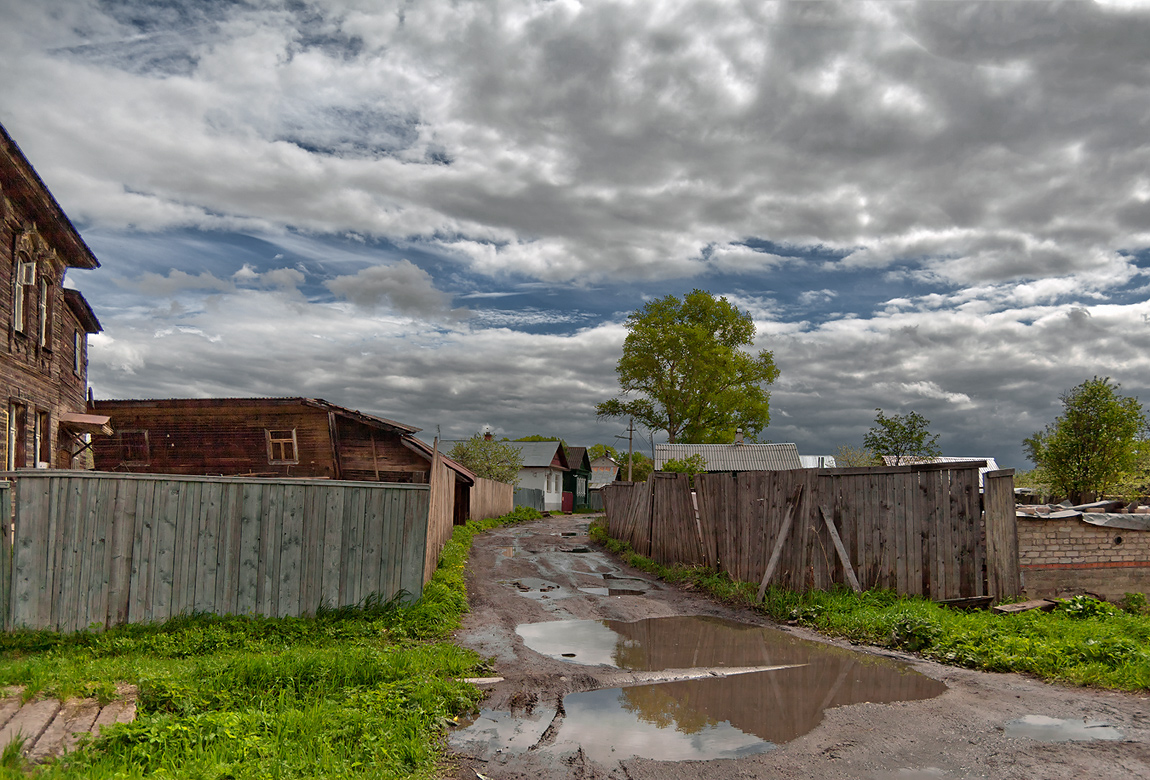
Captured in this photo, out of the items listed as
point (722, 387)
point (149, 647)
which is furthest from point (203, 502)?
point (722, 387)

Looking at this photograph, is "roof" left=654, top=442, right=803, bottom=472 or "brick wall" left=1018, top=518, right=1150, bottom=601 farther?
"roof" left=654, top=442, right=803, bottom=472

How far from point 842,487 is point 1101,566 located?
3739 mm

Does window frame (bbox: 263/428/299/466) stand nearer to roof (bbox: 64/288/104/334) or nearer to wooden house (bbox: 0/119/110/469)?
wooden house (bbox: 0/119/110/469)

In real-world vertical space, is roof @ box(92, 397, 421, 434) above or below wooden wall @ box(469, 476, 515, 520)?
above

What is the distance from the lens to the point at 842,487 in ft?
32.5

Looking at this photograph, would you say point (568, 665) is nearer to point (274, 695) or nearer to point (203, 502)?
point (274, 695)

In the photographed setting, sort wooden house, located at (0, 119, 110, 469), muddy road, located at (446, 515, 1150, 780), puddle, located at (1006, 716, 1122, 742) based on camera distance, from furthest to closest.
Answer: wooden house, located at (0, 119, 110, 469), puddle, located at (1006, 716, 1122, 742), muddy road, located at (446, 515, 1150, 780)

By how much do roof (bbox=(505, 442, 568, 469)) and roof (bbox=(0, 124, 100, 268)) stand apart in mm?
36217

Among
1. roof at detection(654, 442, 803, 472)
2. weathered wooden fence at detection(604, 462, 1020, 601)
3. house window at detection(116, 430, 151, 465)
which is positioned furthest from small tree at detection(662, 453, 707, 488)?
weathered wooden fence at detection(604, 462, 1020, 601)

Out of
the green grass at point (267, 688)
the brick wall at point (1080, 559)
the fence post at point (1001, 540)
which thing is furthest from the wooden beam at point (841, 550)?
the green grass at point (267, 688)

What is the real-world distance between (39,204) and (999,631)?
17.6 meters

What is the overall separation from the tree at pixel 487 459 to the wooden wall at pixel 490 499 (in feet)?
5.96

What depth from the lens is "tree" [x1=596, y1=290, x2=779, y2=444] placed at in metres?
43.2

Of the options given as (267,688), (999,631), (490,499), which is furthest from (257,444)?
(999,631)
